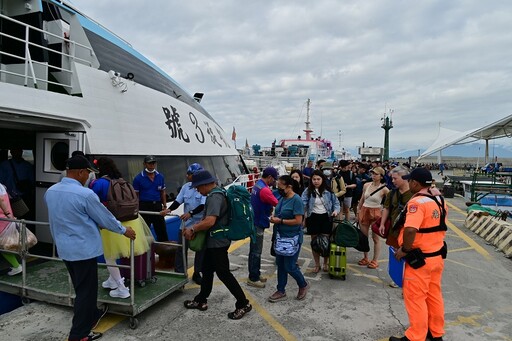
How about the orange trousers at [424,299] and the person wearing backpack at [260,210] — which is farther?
the person wearing backpack at [260,210]

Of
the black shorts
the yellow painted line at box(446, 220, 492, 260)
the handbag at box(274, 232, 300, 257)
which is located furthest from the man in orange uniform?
the yellow painted line at box(446, 220, 492, 260)

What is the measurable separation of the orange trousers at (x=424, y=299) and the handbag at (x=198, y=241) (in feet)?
6.85

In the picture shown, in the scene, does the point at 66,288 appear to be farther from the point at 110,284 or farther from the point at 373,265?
the point at 373,265

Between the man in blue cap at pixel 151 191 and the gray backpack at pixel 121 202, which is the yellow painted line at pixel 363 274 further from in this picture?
the gray backpack at pixel 121 202

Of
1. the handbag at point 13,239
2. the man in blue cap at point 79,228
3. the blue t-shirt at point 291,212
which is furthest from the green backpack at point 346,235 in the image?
the handbag at point 13,239

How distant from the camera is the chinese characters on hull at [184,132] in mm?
6676

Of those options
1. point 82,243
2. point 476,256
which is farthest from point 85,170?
point 476,256

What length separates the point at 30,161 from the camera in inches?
212

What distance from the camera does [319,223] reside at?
16.8 feet

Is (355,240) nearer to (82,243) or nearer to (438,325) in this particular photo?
(438,325)

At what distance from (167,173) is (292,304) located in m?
3.22

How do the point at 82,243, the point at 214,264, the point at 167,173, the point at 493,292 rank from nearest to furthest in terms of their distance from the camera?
the point at 82,243, the point at 214,264, the point at 493,292, the point at 167,173

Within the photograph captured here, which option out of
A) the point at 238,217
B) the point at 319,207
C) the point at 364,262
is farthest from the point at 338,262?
the point at 238,217

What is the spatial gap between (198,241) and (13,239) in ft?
→ 7.44
